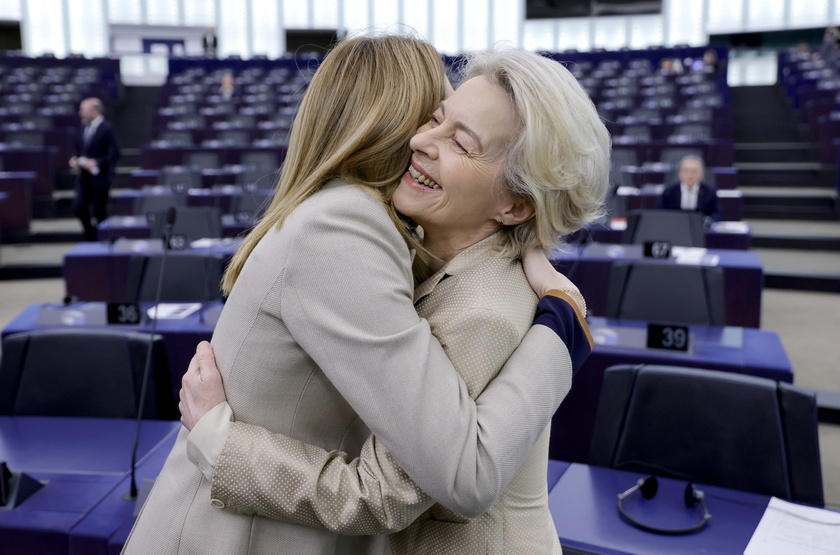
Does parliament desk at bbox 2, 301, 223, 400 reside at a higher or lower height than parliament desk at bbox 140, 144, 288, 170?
lower

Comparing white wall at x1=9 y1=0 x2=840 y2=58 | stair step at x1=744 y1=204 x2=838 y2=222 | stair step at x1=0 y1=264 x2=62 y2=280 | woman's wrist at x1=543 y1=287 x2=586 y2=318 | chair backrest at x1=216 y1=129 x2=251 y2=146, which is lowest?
stair step at x1=0 y1=264 x2=62 y2=280

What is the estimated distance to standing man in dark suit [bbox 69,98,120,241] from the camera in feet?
22.8

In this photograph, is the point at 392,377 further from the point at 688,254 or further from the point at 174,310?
the point at 688,254

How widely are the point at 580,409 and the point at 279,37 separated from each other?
61.5ft

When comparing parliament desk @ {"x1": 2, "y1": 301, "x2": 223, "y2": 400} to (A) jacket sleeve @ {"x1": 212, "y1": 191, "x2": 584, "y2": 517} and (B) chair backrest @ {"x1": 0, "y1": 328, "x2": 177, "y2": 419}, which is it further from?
(A) jacket sleeve @ {"x1": 212, "y1": 191, "x2": 584, "y2": 517}

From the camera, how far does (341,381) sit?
0.81 m

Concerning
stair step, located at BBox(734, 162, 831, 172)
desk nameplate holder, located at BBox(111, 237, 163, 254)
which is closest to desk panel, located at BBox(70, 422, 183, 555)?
desk nameplate holder, located at BBox(111, 237, 163, 254)

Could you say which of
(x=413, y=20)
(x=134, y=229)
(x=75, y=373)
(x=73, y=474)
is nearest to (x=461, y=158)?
(x=73, y=474)

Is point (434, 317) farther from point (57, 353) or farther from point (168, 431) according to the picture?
point (57, 353)

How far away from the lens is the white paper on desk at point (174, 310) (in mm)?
3036

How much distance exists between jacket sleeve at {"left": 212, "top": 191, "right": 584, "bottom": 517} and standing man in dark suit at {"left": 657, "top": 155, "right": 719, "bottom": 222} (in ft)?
16.1

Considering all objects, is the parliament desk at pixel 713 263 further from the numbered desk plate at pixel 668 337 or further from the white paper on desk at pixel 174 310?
the white paper on desk at pixel 174 310

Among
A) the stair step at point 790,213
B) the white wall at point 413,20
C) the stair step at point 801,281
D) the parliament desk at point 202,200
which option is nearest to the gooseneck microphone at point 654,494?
the stair step at point 801,281

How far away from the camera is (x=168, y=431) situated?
6.03 feet
